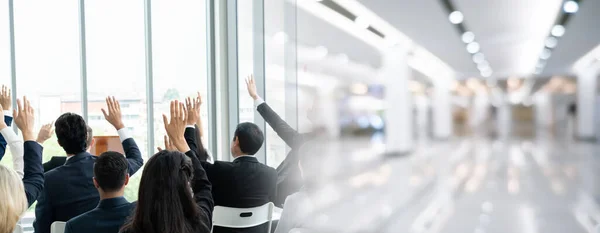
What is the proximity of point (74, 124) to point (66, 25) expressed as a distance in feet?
8.10

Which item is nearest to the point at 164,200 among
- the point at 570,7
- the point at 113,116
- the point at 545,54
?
the point at 113,116

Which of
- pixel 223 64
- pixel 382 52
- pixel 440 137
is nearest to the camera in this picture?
pixel 223 64

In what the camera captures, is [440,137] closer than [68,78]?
No

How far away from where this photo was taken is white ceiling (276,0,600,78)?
8.45 m

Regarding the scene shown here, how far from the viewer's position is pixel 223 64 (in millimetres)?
5250

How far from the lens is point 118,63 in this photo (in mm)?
4723

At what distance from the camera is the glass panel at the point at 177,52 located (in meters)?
4.94

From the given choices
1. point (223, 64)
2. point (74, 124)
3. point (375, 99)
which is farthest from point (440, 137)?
point (74, 124)

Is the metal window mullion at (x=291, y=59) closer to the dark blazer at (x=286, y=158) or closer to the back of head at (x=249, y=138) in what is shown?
the dark blazer at (x=286, y=158)

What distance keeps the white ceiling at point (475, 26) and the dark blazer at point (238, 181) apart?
2.51 m

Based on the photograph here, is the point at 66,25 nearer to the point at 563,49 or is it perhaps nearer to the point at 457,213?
the point at 457,213

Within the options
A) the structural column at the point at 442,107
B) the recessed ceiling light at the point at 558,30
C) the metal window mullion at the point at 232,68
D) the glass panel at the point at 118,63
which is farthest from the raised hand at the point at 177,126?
the structural column at the point at 442,107

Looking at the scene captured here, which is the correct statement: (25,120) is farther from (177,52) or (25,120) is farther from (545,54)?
(545,54)

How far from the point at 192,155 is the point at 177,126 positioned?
0.72ft
